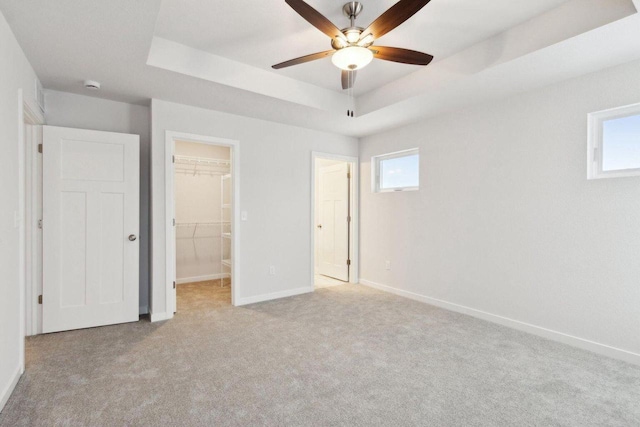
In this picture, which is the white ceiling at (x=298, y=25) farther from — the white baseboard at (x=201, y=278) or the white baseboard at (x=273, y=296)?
the white baseboard at (x=201, y=278)

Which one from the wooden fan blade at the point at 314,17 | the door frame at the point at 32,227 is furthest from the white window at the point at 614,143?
the door frame at the point at 32,227

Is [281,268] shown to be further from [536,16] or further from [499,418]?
[536,16]

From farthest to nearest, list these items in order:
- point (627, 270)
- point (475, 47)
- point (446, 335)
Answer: point (446, 335) → point (475, 47) → point (627, 270)

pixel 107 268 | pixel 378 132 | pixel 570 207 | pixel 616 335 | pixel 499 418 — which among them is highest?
pixel 378 132

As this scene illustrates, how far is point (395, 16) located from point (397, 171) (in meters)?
3.02

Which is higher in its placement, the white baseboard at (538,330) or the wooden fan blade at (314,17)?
the wooden fan blade at (314,17)

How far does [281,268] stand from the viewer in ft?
14.8

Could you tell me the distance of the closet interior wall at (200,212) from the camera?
17.7ft

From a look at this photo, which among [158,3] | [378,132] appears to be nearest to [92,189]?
[158,3]

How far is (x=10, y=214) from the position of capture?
2164 mm

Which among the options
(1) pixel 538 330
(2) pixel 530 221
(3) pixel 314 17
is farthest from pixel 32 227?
(1) pixel 538 330

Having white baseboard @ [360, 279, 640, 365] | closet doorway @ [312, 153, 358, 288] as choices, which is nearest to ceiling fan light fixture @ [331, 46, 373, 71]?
closet doorway @ [312, 153, 358, 288]

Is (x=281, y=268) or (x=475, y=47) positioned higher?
(x=475, y=47)

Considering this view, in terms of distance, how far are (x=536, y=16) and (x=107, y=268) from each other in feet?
14.6
